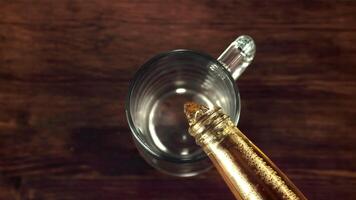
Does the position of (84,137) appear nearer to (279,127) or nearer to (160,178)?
(160,178)

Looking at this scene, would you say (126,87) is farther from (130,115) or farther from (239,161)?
(239,161)

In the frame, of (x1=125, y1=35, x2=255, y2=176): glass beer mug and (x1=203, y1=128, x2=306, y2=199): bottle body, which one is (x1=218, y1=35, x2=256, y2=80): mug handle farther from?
(x1=203, y1=128, x2=306, y2=199): bottle body

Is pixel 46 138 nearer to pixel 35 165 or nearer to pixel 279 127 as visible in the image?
pixel 35 165

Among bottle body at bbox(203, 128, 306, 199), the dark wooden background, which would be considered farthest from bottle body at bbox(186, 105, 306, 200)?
the dark wooden background

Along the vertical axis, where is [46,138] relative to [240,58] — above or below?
below

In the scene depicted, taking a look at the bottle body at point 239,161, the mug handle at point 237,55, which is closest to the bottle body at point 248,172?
the bottle body at point 239,161

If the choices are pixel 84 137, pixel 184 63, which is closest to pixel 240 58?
pixel 184 63

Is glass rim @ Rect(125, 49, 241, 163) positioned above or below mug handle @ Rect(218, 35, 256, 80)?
below

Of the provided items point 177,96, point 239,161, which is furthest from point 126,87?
point 239,161
